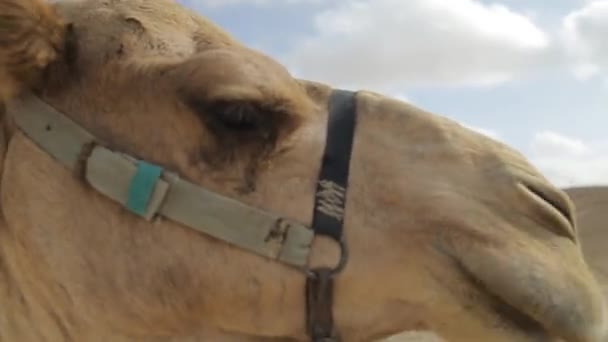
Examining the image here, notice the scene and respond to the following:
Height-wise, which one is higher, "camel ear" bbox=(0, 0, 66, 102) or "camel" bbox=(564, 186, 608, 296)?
"camel" bbox=(564, 186, 608, 296)

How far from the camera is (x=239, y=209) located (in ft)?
8.14

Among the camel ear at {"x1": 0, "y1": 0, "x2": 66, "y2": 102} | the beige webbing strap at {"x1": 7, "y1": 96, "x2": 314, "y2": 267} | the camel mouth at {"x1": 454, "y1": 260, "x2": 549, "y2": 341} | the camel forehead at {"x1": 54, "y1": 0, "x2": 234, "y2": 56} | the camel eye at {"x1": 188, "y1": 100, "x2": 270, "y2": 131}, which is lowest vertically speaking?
the camel mouth at {"x1": 454, "y1": 260, "x2": 549, "y2": 341}

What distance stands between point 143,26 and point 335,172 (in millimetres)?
676

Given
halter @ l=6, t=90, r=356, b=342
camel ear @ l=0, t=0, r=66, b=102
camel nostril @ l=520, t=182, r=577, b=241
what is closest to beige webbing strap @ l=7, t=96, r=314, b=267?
halter @ l=6, t=90, r=356, b=342

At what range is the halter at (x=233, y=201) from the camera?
8.01 feet

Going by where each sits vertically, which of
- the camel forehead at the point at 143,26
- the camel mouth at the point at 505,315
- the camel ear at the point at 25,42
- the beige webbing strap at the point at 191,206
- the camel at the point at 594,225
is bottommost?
the camel mouth at the point at 505,315

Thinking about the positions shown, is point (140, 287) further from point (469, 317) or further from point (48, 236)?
point (469, 317)

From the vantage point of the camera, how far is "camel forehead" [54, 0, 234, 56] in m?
2.65

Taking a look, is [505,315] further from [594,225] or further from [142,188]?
[594,225]

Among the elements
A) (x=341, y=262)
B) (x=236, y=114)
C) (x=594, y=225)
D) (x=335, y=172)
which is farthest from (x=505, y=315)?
(x=594, y=225)

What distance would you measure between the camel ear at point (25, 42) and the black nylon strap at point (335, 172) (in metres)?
0.76

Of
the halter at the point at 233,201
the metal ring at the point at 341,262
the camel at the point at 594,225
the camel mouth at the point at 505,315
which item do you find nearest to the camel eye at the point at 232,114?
the halter at the point at 233,201

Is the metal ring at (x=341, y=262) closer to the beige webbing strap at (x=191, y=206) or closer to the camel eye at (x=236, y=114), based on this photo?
the beige webbing strap at (x=191, y=206)

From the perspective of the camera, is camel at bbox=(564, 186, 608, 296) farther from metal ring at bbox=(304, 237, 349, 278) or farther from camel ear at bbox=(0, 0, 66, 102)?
camel ear at bbox=(0, 0, 66, 102)
